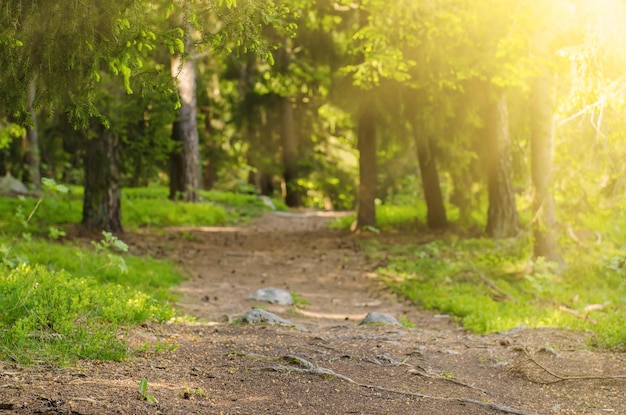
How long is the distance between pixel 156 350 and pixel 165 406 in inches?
56.4

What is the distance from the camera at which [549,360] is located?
718cm

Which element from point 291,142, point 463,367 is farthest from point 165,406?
point 291,142

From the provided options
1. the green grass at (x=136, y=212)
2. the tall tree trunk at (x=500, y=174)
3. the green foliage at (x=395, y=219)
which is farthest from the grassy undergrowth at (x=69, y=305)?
the green foliage at (x=395, y=219)

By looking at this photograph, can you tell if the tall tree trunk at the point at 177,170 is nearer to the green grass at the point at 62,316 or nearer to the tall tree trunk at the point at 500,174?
the tall tree trunk at the point at 500,174

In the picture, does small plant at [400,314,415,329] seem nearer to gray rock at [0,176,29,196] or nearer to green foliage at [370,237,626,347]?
green foliage at [370,237,626,347]

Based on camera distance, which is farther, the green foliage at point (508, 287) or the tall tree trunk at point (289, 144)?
the tall tree trunk at point (289, 144)

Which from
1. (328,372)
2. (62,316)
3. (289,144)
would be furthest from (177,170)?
(328,372)

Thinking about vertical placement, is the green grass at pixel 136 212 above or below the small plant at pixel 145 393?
above

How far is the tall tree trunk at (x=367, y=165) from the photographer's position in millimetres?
18203

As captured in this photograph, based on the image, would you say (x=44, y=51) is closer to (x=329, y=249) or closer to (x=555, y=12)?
(x=555, y=12)

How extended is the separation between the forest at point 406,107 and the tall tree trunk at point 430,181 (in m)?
0.04

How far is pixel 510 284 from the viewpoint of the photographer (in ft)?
39.7

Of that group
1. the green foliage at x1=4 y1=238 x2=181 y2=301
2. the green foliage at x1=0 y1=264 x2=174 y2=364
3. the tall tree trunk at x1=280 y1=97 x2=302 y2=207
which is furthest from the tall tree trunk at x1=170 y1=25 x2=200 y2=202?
the green foliage at x1=0 y1=264 x2=174 y2=364

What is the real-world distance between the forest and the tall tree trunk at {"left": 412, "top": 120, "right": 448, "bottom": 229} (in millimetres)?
42
